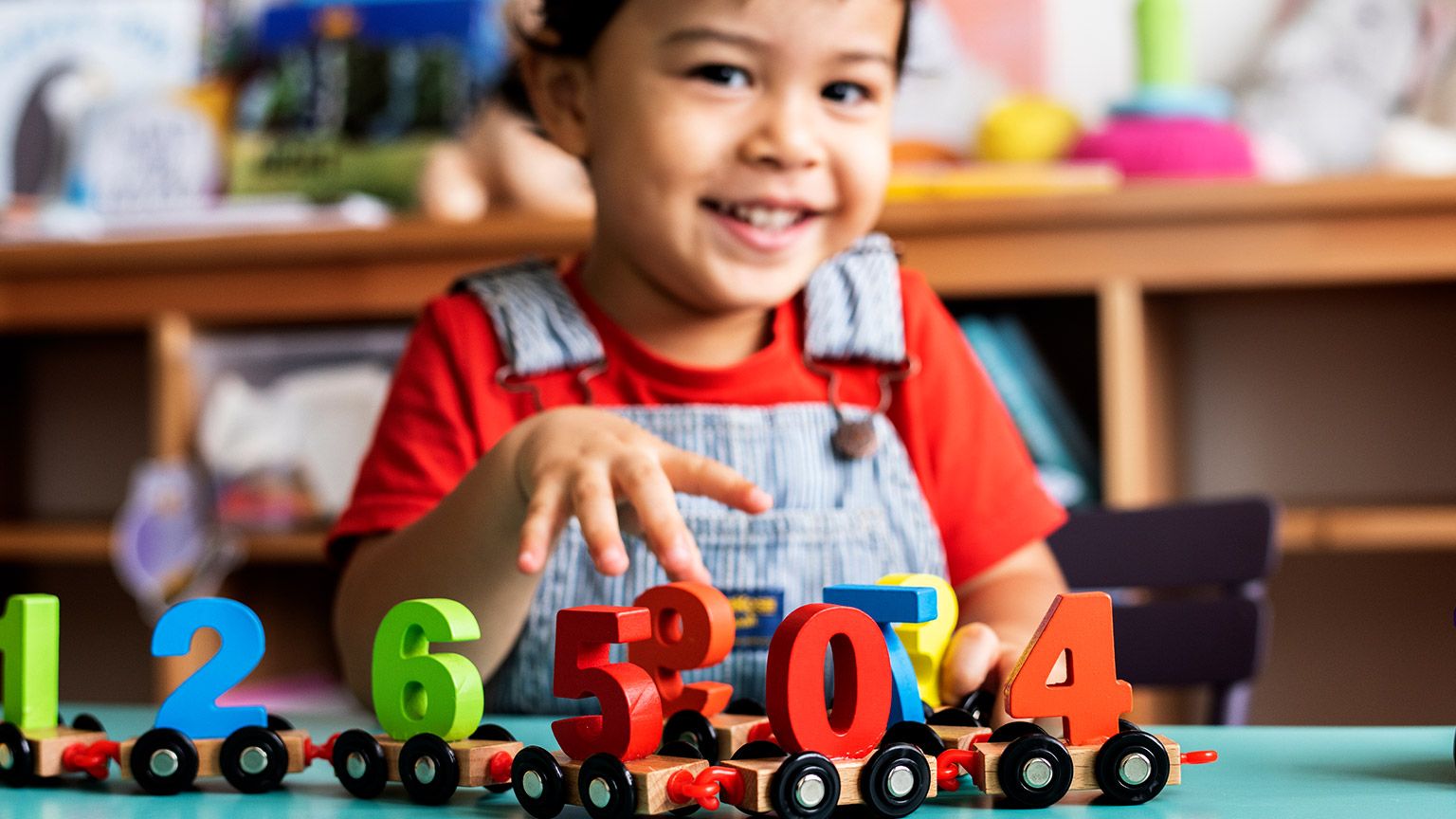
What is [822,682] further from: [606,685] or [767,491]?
[767,491]

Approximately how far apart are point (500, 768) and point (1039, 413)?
1108mm

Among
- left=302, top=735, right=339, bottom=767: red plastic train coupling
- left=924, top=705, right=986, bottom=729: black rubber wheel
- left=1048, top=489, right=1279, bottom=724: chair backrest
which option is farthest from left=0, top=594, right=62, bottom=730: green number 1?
left=1048, top=489, right=1279, bottom=724: chair backrest

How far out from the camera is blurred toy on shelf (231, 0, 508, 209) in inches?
71.1

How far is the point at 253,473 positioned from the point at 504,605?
1.05 m

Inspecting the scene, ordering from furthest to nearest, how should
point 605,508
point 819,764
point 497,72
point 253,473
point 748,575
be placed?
point 497,72 < point 253,473 < point 748,575 < point 605,508 < point 819,764

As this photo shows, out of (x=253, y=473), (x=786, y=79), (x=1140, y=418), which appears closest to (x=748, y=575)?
(x=786, y=79)

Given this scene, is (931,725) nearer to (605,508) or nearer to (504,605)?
(605,508)

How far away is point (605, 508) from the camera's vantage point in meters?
0.52

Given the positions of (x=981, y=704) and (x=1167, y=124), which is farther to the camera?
(x=1167, y=124)

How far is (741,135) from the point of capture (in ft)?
2.58

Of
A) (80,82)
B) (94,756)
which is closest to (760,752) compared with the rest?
(94,756)

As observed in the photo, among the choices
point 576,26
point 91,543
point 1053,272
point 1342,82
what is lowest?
point 91,543

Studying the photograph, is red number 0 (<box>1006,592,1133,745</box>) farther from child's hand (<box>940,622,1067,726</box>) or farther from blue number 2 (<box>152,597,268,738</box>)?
blue number 2 (<box>152,597,268,738</box>)

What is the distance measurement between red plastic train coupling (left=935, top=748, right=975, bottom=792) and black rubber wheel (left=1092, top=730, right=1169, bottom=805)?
0.13 ft
